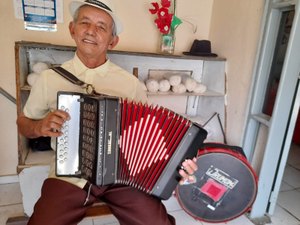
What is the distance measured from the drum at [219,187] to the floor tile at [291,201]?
48 centimetres

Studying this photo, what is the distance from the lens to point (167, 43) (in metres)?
1.72

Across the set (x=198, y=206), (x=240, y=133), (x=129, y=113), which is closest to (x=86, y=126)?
(x=129, y=113)

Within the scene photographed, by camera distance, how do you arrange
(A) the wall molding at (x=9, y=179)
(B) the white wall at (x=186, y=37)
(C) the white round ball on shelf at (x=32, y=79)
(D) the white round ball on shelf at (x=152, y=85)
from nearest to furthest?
(C) the white round ball on shelf at (x=32, y=79), (B) the white wall at (x=186, y=37), (D) the white round ball on shelf at (x=152, y=85), (A) the wall molding at (x=9, y=179)

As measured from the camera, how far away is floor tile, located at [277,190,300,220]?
1.66 meters

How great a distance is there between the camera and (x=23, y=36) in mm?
1545

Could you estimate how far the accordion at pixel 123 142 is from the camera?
2.72 feet

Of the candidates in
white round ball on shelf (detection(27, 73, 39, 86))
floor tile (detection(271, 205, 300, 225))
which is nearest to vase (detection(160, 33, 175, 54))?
white round ball on shelf (detection(27, 73, 39, 86))

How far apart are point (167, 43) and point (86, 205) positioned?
117 centimetres

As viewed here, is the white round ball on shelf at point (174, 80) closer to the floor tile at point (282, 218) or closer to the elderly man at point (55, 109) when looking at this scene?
the elderly man at point (55, 109)

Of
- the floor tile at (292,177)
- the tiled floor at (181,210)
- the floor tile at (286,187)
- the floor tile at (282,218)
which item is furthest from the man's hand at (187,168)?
the floor tile at (292,177)

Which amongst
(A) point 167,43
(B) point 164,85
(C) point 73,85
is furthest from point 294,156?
Answer: (C) point 73,85

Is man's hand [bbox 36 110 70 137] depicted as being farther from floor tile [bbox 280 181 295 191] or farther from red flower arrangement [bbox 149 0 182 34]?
floor tile [bbox 280 181 295 191]

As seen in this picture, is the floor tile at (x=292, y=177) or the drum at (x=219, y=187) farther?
the floor tile at (x=292, y=177)

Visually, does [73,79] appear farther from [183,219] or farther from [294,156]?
[294,156]
